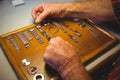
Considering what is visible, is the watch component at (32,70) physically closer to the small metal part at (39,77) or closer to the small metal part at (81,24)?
the small metal part at (39,77)

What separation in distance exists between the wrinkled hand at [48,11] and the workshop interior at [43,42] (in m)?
0.03

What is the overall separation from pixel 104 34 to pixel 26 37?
1.14 ft

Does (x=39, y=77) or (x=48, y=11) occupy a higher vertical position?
(x=48, y=11)

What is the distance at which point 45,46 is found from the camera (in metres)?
0.82

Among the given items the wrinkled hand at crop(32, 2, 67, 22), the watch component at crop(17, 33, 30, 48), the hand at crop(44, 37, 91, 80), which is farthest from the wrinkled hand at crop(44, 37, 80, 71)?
the wrinkled hand at crop(32, 2, 67, 22)

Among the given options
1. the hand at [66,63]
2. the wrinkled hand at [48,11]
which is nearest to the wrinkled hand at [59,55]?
the hand at [66,63]

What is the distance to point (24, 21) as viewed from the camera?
3.19 feet

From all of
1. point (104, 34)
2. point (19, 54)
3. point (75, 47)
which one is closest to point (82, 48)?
point (75, 47)

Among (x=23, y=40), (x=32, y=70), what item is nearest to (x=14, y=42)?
(x=23, y=40)

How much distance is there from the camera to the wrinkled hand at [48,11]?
3.15 ft

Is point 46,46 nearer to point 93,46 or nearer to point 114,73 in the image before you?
point 93,46

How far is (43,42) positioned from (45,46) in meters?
0.02

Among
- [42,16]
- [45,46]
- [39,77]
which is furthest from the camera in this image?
[42,16]

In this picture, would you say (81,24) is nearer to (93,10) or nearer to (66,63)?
(93,10)
